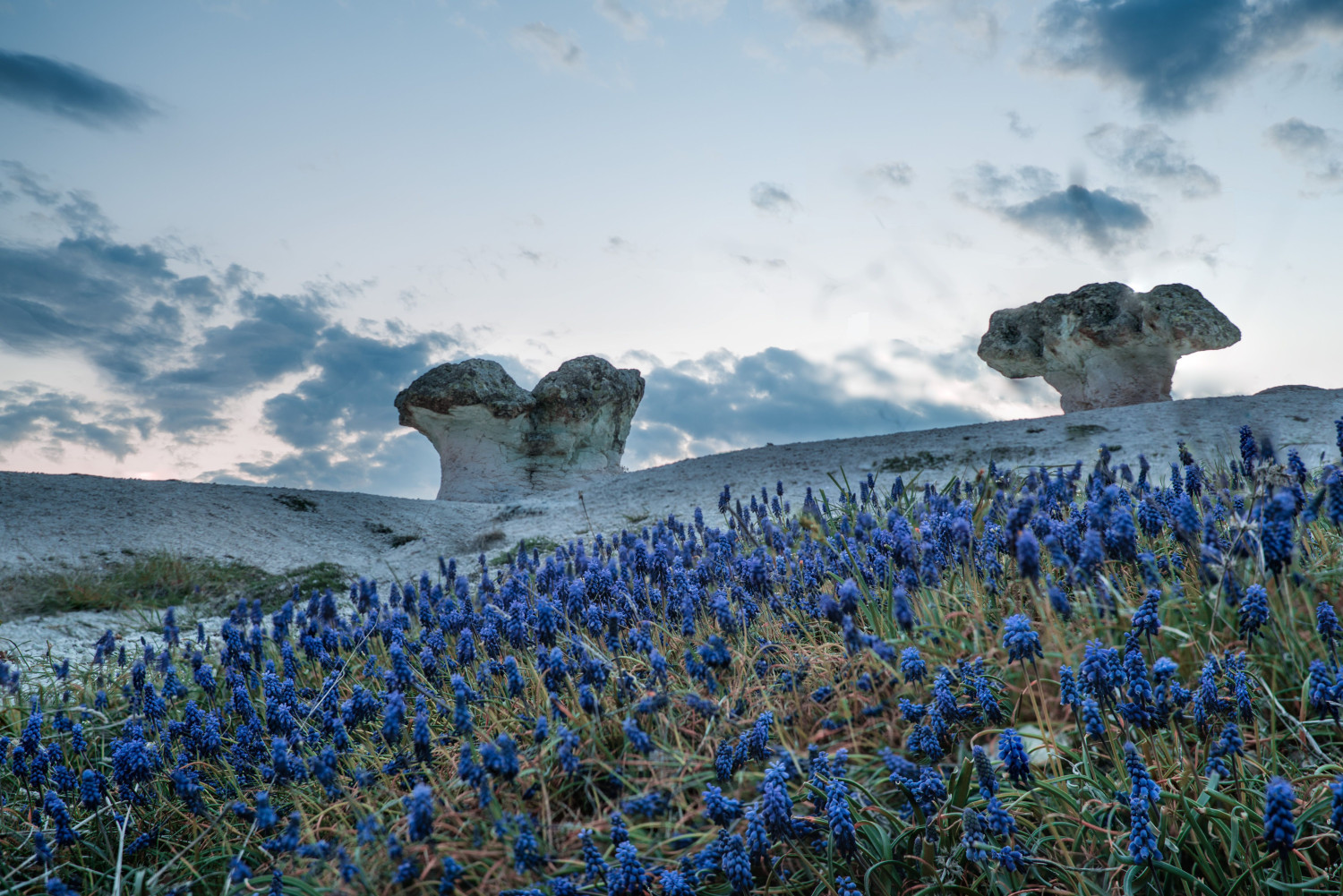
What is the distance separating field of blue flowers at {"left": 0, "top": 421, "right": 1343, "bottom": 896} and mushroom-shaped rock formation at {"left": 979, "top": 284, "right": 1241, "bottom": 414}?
14.5m

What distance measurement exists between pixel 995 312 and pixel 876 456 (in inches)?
362

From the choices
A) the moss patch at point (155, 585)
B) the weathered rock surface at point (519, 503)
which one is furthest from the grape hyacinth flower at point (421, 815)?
the moss patch at point (155, 585)

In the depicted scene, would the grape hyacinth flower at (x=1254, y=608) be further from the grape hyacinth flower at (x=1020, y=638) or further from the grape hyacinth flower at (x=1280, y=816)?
the grape hyacinth flower at (x=1280, y=816)

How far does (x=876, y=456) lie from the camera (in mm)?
11398

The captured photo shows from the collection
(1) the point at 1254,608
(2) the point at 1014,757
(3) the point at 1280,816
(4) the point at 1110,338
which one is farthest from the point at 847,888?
(4) the point at 1110,338

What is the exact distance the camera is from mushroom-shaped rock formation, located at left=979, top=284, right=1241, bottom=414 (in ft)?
50.8

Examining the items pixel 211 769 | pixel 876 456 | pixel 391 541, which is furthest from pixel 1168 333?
pixel 211 769

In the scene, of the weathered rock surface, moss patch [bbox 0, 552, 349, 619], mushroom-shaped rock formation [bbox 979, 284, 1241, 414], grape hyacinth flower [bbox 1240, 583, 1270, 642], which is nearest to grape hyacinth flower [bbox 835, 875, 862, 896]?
grape hyacinth flower [bbox 1240, 583, 1270, 642]

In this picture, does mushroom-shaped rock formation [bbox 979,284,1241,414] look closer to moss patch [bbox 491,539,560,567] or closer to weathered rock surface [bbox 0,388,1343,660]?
weathered rock surface [bbox 0,388,1343,660]

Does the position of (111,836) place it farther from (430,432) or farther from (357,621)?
(430,432)

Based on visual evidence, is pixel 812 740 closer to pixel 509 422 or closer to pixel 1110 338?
pixel 509 422

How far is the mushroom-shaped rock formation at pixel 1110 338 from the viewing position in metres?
15.5

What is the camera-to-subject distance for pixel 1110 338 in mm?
15961

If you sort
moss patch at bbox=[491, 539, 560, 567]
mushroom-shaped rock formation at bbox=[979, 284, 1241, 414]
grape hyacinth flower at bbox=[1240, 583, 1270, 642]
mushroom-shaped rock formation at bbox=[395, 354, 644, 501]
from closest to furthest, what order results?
grape hyacinth flower at bbox=[1240, 583, 1270, 642] → moss patch at bbox=[491, 539, 560, 567] → mushroom-shaped rock formation at bbox=[979, 284, 1241, 414] → mushroom-shaped rock formation at bbox=[395, 354, 644, 501]
